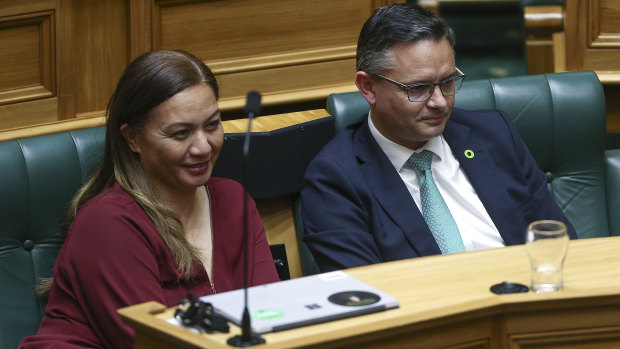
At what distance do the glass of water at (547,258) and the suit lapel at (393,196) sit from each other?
71 cm

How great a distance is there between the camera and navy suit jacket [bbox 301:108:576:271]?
2512 millimetres

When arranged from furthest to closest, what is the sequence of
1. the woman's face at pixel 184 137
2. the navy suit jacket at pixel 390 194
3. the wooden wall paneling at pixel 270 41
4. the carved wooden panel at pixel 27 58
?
the wooden wall paneling at pixel 270 41
the carved wooden panel at pixel 27 58
the navy suit jacket at pixel 390 194
the woman's face at pixel 184 137

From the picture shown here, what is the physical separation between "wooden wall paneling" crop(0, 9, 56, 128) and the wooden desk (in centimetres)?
144

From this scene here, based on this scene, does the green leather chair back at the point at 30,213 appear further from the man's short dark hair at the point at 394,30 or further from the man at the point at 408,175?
the man's short dark hair at the point at 394,30

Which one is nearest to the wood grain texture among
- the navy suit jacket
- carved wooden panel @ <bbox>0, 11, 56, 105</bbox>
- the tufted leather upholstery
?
carved wooden panel @ <bbox>0, 11, 56, 105</bbox>

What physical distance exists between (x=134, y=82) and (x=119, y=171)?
0.21 metres

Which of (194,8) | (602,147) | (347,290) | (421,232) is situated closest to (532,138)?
(602,147)

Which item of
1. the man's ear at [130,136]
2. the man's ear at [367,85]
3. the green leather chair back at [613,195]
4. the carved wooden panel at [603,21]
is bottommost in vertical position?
the green leather chair back at [613,195]

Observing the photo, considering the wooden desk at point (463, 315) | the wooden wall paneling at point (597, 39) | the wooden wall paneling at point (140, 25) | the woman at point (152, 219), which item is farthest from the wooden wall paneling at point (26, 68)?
the wooden wall paneling at point (597, 39)

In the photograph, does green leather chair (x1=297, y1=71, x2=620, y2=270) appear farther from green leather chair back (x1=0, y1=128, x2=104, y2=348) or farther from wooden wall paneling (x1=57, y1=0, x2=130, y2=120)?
green leather chair back (x1=0, y1=128, x2=104, y2=348)

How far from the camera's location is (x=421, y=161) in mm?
2646

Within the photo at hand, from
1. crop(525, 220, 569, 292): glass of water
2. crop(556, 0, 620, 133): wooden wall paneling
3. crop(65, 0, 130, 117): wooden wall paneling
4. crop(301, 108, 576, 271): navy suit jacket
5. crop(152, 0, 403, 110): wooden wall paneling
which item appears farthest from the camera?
crop(556, 0, 620, 133): wooden wall paneling

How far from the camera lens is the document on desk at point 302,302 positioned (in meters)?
1.62

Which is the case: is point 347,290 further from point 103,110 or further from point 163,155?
point 103,110
